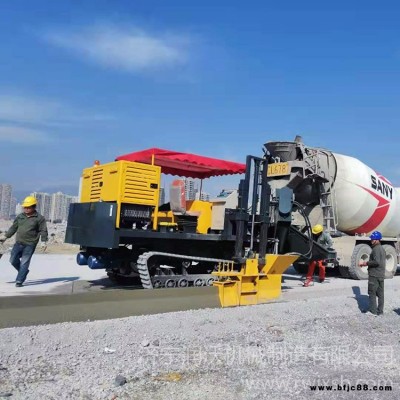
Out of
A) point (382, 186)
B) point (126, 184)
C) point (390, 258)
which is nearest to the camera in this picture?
point (126, 184)

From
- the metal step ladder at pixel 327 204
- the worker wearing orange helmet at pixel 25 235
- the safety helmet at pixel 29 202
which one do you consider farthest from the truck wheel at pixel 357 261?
the safety helmet at pixel 29 202

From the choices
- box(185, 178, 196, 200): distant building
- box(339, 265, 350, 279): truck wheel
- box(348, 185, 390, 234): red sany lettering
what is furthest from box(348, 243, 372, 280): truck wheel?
box(185, 178, 196, 200): distant building

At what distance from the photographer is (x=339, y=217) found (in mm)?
13070

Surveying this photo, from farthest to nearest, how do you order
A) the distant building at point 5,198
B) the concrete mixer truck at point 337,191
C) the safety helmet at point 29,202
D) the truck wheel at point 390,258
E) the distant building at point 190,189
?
the distant building at point 5,198 < the truck wheel at point 390,258 < the concrete mixer truck at point 337,191 < the distant building at point 190,189 < the safety helmet at point 29,202

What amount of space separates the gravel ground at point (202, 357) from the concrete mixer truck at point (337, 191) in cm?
515

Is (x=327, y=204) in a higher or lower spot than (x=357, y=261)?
higher

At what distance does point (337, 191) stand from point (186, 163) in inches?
213

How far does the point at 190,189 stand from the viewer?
32.2ft

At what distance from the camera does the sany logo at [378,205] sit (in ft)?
44.5

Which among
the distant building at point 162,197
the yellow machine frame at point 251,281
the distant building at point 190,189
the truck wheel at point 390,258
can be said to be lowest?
the yellow machine frame at point 251,281

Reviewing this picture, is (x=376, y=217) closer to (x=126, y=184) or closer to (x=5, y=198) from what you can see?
(x=126, y=184)

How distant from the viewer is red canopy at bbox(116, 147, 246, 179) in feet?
28.2

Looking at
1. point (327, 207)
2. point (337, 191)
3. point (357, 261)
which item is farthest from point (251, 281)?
point (357, 261)

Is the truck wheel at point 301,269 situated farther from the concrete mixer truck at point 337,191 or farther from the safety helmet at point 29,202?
the safety helmet at point 29,202
